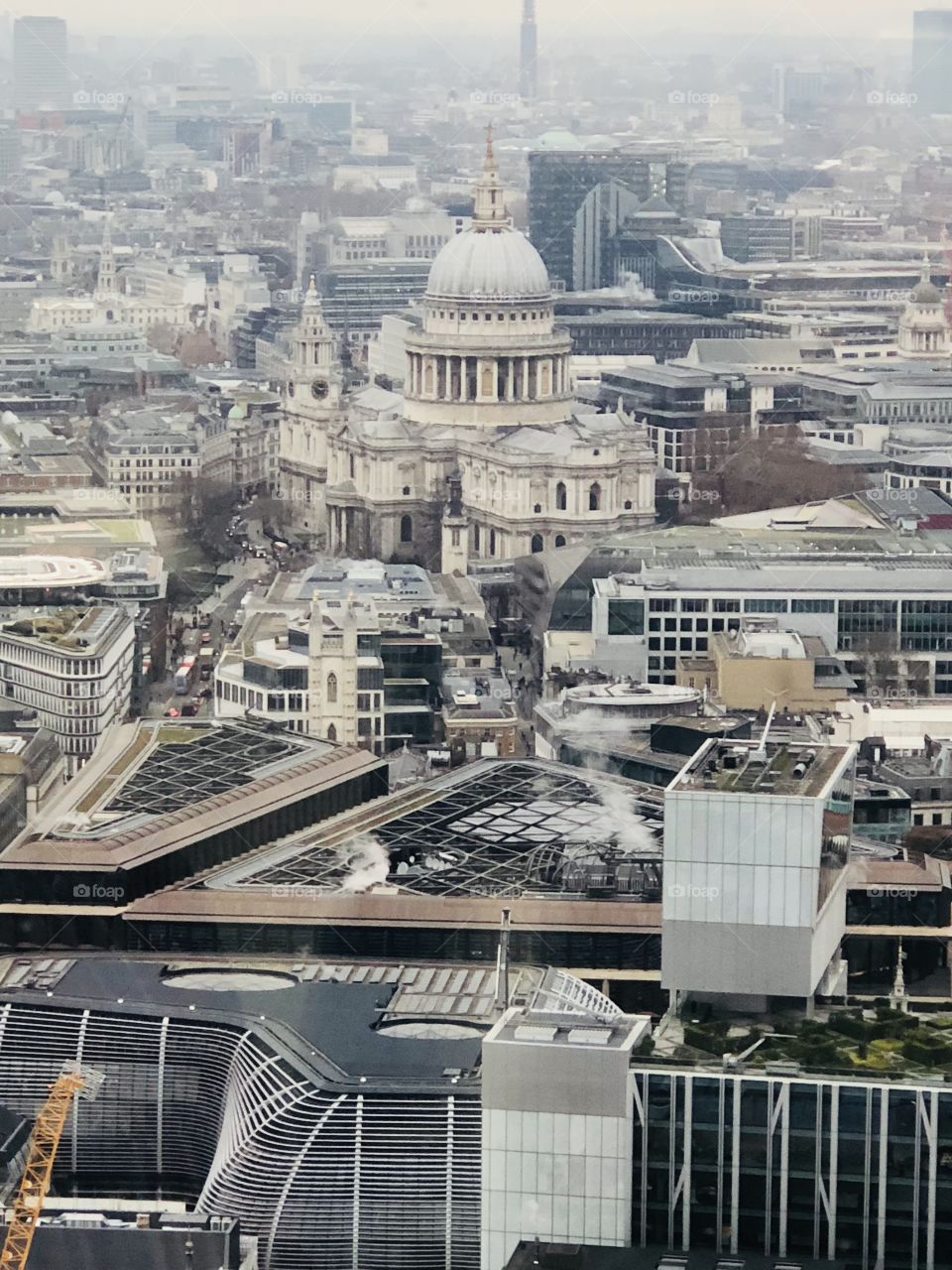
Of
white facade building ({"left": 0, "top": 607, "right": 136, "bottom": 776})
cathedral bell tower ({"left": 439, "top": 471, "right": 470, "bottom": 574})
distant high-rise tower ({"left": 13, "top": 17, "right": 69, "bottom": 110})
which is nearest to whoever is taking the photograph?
white facade building ({"left": 0, "top": 607, "right": 136, "bottom": 776})

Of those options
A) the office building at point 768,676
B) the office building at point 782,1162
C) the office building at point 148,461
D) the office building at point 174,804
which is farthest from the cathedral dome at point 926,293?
the office building at point 782,1162

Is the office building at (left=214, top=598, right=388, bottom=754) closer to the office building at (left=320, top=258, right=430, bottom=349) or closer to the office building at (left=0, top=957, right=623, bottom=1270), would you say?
the office building at (left=0, top=957, right=623, bottom=1270)

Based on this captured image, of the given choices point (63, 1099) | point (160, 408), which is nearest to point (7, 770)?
point (63, 1099)

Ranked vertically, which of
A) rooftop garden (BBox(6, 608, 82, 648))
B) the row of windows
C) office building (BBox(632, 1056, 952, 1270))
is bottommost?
rooftop garden (BBox(6, 608, 82, 648))

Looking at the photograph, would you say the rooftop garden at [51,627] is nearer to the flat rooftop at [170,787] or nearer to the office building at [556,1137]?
the flat rooftop at [170,787]

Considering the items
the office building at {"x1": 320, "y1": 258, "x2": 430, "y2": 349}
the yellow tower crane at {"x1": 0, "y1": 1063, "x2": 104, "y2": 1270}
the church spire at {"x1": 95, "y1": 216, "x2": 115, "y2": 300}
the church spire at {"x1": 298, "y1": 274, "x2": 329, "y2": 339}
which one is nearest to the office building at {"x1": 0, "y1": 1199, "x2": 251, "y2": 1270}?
the yellow tower crane at {"x1": 0, "y1": 1063, "x2": 104, "y2": 1270}

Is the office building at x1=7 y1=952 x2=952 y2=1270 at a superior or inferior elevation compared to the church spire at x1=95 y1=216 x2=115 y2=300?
superior

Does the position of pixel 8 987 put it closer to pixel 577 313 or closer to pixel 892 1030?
pixel 892 1030

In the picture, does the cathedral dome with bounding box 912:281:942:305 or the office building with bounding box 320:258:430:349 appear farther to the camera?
the office building with bounding box 320:258:430:349
